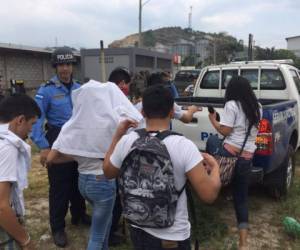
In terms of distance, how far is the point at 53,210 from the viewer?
359 cm

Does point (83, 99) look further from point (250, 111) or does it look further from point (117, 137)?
point (250, 111)

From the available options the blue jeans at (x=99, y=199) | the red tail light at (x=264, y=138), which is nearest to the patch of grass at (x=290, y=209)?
the red tail light at (x=264, y=138)

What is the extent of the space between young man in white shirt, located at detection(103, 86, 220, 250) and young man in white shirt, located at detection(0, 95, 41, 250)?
0.44 metres

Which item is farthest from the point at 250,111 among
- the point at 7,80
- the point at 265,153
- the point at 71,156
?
the point at 7,80

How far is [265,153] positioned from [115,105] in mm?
1952

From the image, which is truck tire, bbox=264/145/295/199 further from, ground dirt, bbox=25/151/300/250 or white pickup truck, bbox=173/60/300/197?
ground dirt, bbox=25/151/300/250

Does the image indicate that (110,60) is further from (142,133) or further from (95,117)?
(142,133)

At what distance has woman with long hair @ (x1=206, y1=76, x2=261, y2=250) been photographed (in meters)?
3.23

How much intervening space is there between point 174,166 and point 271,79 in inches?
172

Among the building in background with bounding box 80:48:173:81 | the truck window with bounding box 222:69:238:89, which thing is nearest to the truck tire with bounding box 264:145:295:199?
the truck window with bounding box 222:69:238:89

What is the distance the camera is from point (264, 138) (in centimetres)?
374

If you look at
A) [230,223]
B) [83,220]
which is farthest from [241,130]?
[83,220]

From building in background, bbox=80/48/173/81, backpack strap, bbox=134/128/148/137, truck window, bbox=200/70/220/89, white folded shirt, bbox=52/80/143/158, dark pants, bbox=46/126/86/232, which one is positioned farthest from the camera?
building in background, bbox=80/48/173/81

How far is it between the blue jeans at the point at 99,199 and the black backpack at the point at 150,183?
0.69 metres
